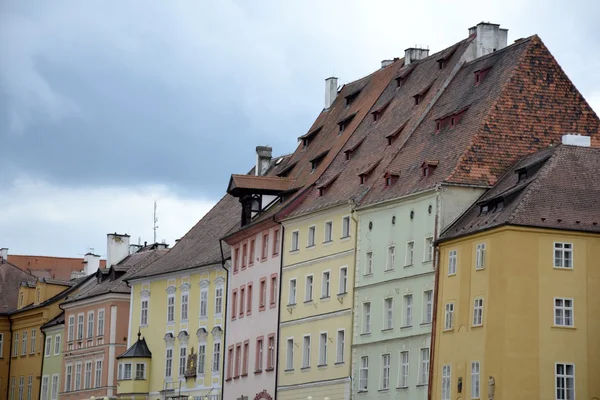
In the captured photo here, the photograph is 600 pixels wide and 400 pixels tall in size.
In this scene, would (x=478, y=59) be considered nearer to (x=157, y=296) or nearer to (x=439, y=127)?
(x=439, y=127)

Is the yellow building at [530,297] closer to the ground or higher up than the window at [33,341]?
closer to the ground

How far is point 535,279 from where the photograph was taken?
226 feet

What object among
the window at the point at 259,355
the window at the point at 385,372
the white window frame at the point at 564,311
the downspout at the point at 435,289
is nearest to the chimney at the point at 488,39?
the downspout at the point at 435,289

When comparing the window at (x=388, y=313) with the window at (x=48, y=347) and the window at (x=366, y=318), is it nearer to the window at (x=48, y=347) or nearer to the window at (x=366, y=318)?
the window at (x=366, y=318)

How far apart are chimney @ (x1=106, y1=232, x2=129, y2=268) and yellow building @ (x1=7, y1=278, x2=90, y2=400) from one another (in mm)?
2387

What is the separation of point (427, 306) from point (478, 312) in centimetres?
541

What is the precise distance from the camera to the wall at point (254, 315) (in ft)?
301

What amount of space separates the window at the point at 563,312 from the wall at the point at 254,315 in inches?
980

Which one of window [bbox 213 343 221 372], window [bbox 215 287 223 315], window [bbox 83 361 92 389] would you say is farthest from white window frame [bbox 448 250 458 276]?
window [bbox 83 361 92 389]

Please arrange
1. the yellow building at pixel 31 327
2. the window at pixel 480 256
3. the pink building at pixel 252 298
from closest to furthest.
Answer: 1. the window at pixel 480 256
2. the pink building at pixel 252 298
3. the yellow building at pixel 31 327

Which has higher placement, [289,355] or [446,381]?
[289,355]

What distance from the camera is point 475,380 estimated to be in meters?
69.2

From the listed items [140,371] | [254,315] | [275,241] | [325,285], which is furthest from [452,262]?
[140,371]

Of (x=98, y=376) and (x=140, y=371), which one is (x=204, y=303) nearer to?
(x=140, y=371)
